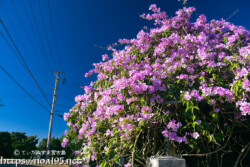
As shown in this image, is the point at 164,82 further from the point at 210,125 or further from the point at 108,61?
the point at 108,61

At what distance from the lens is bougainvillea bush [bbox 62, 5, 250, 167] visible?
2178 mm

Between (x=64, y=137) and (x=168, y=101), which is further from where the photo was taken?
(x=64, y=137)

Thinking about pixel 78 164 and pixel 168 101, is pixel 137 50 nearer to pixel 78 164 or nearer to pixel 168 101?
pixel 168 101

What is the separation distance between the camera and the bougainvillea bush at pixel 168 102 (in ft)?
7.14

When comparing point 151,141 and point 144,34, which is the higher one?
point 144,34

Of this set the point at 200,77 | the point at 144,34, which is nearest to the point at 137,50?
the point at 144,34

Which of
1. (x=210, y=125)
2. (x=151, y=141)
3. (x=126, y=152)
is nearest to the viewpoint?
(x=210, y=125)

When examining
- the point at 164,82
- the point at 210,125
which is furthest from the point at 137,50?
the point at 210,125

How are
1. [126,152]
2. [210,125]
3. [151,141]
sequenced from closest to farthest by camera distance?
[210,125]
[126,152]
[151,141]

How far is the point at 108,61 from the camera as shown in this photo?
3.75 metres

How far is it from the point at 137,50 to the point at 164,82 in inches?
43.6

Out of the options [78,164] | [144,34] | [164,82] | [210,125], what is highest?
[144,34]

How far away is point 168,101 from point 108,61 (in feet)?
5.64

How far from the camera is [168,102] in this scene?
7.92 ft
